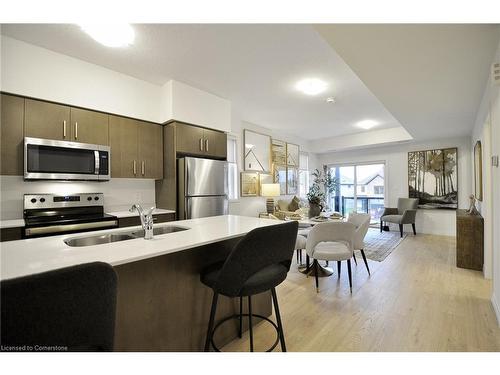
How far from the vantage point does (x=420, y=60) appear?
2.02 meters

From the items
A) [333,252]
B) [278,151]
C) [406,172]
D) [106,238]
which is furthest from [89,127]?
[406,172]

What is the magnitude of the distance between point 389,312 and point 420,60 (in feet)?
7.47

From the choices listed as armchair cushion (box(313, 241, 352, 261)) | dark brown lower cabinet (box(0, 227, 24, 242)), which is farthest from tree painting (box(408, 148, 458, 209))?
dark brown lower cabinet (box(0, 227, 24, 242))

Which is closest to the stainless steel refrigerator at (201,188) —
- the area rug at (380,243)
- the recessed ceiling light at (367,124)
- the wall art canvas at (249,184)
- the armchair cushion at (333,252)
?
the wall art canvas at (249,184)

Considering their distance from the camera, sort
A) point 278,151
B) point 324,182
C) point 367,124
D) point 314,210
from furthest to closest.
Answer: point 324,182 → point 278,151 → point 367,124 → point 314,210

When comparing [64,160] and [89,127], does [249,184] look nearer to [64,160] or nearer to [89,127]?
[89,127]

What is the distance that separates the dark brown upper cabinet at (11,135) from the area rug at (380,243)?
4.77m

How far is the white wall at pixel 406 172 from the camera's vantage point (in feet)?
17.4

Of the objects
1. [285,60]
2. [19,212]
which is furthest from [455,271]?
Result: [19,212]

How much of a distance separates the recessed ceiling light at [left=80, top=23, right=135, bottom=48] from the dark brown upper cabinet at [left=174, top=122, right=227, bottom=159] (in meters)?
1.13

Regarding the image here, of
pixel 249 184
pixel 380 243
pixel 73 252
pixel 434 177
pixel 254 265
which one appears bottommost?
pixel 380 243

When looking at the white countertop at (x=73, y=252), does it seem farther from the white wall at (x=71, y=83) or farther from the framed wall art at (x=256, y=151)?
the framed wall art at (x=256, y=151)

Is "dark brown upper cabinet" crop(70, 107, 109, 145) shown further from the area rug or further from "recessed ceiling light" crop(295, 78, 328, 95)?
the area rug

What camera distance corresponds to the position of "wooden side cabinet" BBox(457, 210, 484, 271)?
3.16 metres
